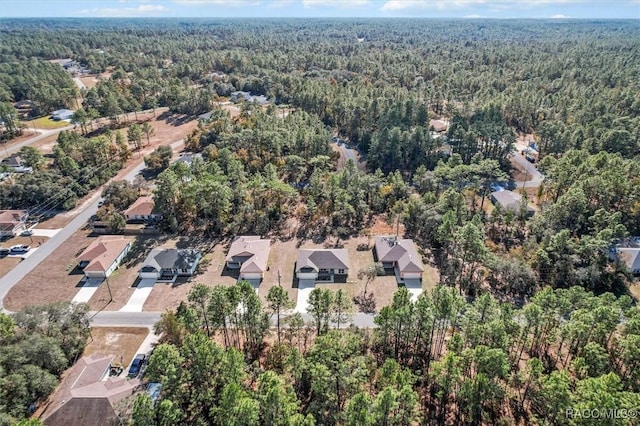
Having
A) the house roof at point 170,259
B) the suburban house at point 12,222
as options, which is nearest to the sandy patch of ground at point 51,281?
the house roof at point 170,259

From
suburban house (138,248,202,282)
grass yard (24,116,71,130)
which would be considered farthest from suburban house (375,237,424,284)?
grass yard (24,116,71,130)

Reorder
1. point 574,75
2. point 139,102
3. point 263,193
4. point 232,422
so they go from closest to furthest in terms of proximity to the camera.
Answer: point 232,422
point 263,193
point 139,102
point 574,75

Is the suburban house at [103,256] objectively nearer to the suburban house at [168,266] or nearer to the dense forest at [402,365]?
the suburban house at [168,266]

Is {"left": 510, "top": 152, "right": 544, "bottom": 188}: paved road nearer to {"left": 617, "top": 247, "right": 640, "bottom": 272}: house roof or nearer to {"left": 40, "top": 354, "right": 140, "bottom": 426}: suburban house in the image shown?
{"left": 617, "top": 247, "right": 640, "bottom": 272}: house roof

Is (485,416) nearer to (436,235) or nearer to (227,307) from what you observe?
(227,307)

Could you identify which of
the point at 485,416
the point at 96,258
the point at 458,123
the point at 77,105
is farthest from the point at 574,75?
the point at 77,105

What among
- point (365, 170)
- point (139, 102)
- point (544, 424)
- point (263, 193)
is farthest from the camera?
point (139, 102)
